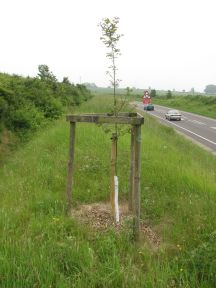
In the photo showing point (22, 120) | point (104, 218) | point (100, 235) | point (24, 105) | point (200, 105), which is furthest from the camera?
point (200, 105)

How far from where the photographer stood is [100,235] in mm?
4691

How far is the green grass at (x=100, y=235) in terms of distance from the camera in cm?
372

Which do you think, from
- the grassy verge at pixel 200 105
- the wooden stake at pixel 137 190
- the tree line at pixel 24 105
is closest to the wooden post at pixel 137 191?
the wooden stake at pixel 137 190

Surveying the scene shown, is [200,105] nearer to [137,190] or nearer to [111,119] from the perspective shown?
[111,119]

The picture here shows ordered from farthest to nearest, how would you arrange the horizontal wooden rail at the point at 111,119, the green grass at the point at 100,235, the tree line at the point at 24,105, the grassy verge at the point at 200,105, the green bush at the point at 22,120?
the grassy verge at the point at 200,105 < the green bush at the point at 22,120 < the tree line at the point at 24,105 < the horizontal wooden rail at the point at 111,119 < the green grass at the point at 100,235

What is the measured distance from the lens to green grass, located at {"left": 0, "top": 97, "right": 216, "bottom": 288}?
3721 mm

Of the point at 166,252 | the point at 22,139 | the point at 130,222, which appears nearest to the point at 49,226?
the point at 130,222

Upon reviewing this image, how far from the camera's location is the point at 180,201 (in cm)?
598

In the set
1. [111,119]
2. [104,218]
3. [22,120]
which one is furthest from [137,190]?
[22,120]

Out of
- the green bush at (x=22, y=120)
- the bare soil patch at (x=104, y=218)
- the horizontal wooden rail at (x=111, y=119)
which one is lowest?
the bare soil patch at (x=104, y=218)

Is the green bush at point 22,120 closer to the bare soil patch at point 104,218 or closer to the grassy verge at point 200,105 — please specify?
the bare soil patch at point 104,218

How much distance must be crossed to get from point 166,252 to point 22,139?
1098 centimetres

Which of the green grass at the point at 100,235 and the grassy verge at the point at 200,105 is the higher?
the green grass at the point at 100,235

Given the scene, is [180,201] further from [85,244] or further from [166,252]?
[85,244]
